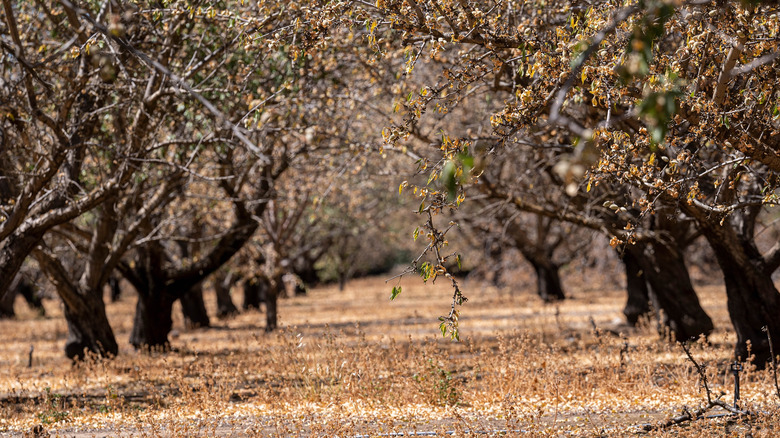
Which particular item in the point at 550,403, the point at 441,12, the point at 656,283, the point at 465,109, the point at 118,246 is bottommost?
the point at 550,403

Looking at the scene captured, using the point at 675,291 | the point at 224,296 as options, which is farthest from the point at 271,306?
the point at 675,291

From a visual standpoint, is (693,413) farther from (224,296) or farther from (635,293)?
(224,296)

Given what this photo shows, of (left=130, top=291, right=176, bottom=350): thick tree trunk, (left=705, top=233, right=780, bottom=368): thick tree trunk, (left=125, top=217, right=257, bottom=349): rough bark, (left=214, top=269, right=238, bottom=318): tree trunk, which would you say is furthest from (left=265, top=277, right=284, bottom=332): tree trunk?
(left=705, top=233, right=780, bottom=368): thick tree trunk

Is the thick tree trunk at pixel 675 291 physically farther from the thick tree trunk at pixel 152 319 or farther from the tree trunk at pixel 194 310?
the tree trunk at pixel 194 310

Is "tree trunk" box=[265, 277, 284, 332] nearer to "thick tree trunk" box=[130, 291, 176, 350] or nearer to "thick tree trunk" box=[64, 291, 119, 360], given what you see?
"thick tree trunk" box=[130, 291, 176, 350]

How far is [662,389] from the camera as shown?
366 inches

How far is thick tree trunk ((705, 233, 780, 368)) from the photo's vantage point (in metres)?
10.6

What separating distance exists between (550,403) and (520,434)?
6.85 feet

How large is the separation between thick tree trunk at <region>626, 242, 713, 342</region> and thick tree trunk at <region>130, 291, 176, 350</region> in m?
10.2

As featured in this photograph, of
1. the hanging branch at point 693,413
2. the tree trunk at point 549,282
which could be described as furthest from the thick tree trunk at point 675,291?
the tree trunk at point 549,282

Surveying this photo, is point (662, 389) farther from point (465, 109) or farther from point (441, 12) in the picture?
point (465, 109)

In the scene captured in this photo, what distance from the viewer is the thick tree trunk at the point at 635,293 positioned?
1762 cm

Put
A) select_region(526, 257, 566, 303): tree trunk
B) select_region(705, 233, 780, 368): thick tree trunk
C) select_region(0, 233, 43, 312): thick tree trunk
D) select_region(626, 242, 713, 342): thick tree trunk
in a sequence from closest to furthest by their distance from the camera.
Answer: select_region(0, 233, 43, 312): thick tree trunk
select_region(705, 233, 780, 368): thick tree trunk
select_region(626, 242, 713, 342): thick tree trunk
select_region(526, 257, 566, 303): tree trunk

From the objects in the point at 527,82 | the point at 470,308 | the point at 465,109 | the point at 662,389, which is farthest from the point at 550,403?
the point at 470,308
